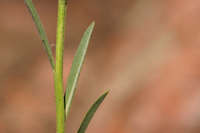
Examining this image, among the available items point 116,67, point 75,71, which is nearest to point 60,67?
point 75,71

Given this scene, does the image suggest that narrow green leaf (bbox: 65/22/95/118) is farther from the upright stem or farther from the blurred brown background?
the blurred brown background

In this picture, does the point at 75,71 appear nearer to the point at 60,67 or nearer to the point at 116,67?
the point at 60,67

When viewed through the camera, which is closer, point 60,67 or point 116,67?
point 60,67

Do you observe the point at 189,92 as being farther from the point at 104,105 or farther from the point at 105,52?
the point at 105,52

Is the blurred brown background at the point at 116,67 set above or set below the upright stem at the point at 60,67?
below

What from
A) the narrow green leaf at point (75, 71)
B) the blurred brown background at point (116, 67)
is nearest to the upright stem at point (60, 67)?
the narrow green leaf at point (75, 71)

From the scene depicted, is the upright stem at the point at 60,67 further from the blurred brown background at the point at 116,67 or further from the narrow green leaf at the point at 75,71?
the blurred brown background at the point at 116,67

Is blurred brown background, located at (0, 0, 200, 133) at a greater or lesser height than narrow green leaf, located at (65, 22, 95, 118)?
lesser

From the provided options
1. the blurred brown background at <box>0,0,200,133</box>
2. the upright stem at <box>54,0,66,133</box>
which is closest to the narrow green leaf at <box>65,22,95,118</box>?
the upright stem at <box>54,0,66,133</box>

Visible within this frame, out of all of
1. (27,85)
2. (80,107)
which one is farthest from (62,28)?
(27,85)
